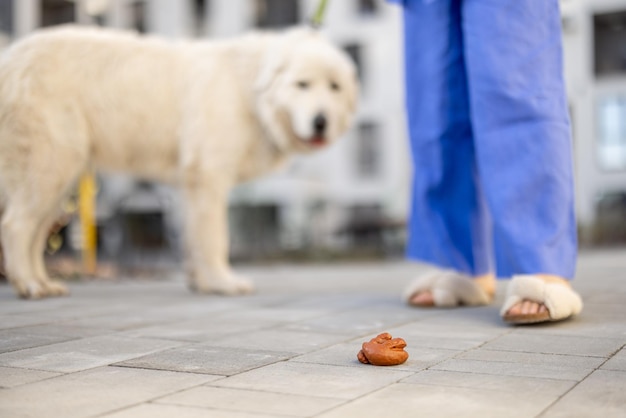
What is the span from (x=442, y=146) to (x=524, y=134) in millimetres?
460

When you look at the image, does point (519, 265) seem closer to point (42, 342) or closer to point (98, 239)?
point (42, 342)

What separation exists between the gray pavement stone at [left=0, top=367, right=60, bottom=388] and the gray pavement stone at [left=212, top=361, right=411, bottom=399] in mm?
409

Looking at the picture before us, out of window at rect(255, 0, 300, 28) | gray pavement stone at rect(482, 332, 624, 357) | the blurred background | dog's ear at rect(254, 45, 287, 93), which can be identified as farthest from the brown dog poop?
window at rect(255, 0, 300, 28)

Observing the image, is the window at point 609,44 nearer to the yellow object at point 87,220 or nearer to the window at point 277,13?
the window at point 277,13

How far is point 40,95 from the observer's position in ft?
12.1

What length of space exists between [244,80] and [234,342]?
7.27 ft

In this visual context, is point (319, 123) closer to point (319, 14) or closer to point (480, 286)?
point (319, 14)

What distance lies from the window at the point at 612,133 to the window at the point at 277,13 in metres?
8.72

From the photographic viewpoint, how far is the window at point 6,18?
51.0 feet

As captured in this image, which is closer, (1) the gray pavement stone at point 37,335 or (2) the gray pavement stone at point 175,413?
(2) the gray pavement stone at point 175,413

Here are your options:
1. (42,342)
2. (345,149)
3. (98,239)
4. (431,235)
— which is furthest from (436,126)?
(345,149)

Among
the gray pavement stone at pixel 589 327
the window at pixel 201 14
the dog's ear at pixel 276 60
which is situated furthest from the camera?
the window at pixel 201 14

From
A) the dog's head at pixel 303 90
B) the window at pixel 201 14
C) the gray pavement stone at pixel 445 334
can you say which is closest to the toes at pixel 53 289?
the dog's head at pixel 303 90

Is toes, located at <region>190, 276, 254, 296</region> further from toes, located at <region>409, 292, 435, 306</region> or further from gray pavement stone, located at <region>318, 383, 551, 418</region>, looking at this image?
gray pavement stone, located at <region>318, 383, 551, 418</region>
